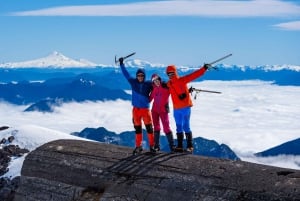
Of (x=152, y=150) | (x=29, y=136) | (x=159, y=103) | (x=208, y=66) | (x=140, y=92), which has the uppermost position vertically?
(x=208, y=66)

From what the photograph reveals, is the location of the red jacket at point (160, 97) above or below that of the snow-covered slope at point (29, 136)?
above

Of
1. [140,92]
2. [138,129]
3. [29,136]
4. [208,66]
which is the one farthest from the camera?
[29,136]

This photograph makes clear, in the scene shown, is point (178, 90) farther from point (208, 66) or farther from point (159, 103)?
point (208, 66)

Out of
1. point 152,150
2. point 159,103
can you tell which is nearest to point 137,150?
point 152,150

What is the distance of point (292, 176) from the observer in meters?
9.64

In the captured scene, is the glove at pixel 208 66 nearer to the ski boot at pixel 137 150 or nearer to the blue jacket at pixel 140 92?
the blue jacket at pixel 140 92

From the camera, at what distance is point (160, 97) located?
14.8m

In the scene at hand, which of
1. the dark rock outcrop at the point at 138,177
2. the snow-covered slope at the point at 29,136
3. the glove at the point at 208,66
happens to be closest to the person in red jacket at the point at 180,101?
the glove at the point at 208,66

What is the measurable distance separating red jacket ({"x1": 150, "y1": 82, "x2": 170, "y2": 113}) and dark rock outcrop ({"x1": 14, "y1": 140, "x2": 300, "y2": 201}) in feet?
6.14

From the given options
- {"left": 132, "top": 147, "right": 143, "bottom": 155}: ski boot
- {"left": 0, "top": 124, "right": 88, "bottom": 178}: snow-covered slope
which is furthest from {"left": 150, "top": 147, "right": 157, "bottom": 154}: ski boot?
{"left": 0, "top": 124, "right": 88, "bottom": 178}: snow-covered slope

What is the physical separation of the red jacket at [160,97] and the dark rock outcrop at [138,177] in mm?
1872

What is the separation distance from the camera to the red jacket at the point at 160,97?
48.5ft

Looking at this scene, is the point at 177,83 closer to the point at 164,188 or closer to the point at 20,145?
the point at 164,188

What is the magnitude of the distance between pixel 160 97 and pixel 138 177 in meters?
3.93
